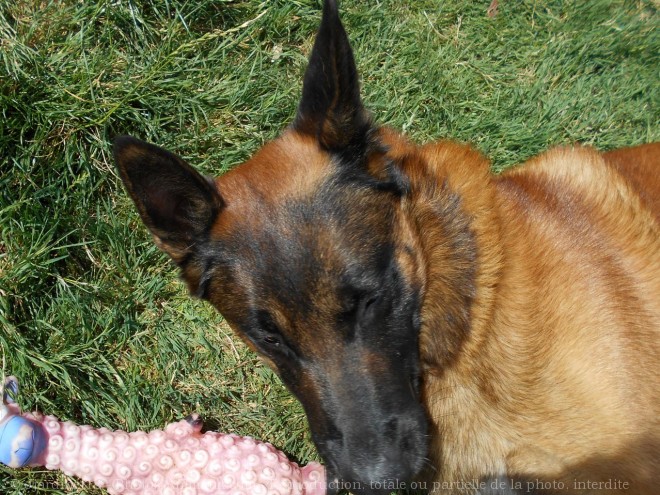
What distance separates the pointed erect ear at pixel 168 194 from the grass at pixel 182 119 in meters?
1.63

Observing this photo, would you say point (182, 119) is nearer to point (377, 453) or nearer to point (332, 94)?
point (332, 94)

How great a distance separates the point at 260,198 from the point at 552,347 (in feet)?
5.12

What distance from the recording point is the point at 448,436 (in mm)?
2936

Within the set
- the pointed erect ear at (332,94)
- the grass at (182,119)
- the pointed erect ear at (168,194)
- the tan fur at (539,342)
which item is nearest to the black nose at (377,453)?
the tan fur at (539,342)

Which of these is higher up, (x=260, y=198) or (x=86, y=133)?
(x=260, y=198)

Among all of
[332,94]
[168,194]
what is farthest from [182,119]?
[332,94]

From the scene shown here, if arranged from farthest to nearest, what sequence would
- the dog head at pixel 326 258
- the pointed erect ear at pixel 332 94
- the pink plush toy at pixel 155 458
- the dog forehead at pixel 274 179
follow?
the pink plush toy at pixel 155 458, the dog forehead at pixel 274 179, the dog head at pixel 326 258, the pointed erect ear at pixel 332 94

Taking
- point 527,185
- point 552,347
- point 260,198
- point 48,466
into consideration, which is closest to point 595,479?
point 552,347

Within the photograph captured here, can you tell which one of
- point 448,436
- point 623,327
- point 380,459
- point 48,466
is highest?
point 623,327

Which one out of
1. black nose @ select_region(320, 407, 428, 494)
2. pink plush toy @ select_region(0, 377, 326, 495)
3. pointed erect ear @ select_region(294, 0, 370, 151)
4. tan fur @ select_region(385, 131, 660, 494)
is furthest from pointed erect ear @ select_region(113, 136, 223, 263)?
pink plush toy @ select_region(0, 377, 326, 495)

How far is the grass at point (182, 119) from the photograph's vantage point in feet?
12.9

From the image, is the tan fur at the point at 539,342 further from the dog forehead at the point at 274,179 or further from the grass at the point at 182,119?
the grass at the point at 182,119

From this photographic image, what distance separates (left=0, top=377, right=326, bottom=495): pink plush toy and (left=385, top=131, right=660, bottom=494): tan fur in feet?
3.47

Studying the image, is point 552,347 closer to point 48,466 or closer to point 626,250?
point 626,250
